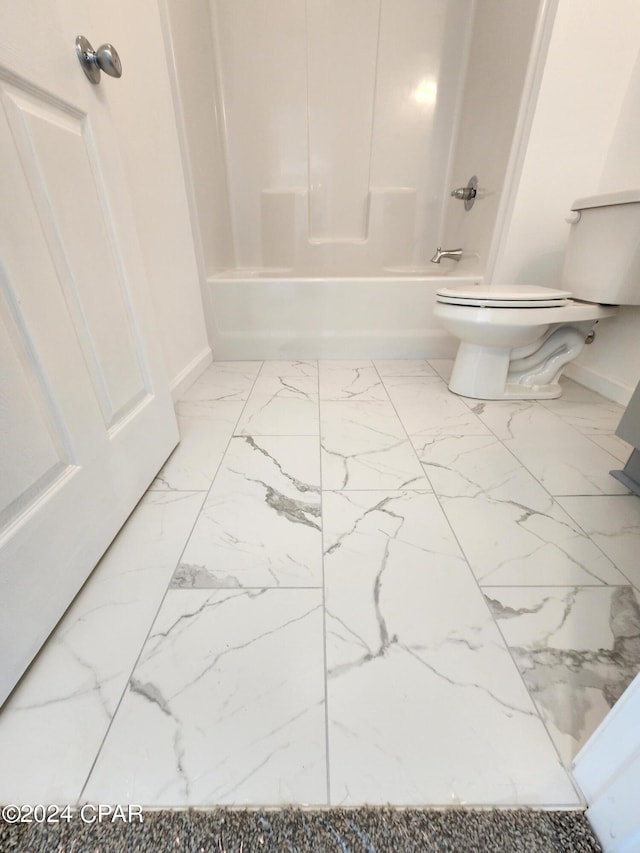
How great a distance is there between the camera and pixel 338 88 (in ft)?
6.75

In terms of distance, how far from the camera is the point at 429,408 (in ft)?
4.37

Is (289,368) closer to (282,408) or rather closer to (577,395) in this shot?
(282,408)

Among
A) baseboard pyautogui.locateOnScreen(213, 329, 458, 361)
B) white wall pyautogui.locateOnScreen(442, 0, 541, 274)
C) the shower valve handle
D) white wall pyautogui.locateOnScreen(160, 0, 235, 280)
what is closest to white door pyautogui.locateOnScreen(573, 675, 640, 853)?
baseboard pyautogui.locateOnScreen(213, 329, 458, 361)

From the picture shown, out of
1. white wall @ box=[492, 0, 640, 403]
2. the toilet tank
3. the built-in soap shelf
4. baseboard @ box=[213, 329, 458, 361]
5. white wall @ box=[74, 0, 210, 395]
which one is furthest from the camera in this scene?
the built-in soap shelf

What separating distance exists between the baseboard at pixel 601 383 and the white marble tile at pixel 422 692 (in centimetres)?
114

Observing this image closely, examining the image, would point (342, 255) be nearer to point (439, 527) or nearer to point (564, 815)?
point (439, 527)

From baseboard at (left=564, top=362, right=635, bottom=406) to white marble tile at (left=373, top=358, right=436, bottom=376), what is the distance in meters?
0.61

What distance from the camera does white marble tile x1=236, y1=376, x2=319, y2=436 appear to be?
1.18 metres

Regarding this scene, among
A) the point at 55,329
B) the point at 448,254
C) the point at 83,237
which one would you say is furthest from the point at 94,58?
the point at 448,254

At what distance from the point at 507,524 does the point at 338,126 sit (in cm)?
245

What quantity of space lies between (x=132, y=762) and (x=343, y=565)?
1.31 ft

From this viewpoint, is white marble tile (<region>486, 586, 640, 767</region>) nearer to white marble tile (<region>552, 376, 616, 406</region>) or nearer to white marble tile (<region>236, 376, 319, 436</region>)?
white marble tile (<region>236, 376, 319, 436</region>)

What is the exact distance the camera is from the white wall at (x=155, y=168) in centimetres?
102

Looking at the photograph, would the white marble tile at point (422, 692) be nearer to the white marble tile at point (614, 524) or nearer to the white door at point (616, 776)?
the white door at point (616, 776)
